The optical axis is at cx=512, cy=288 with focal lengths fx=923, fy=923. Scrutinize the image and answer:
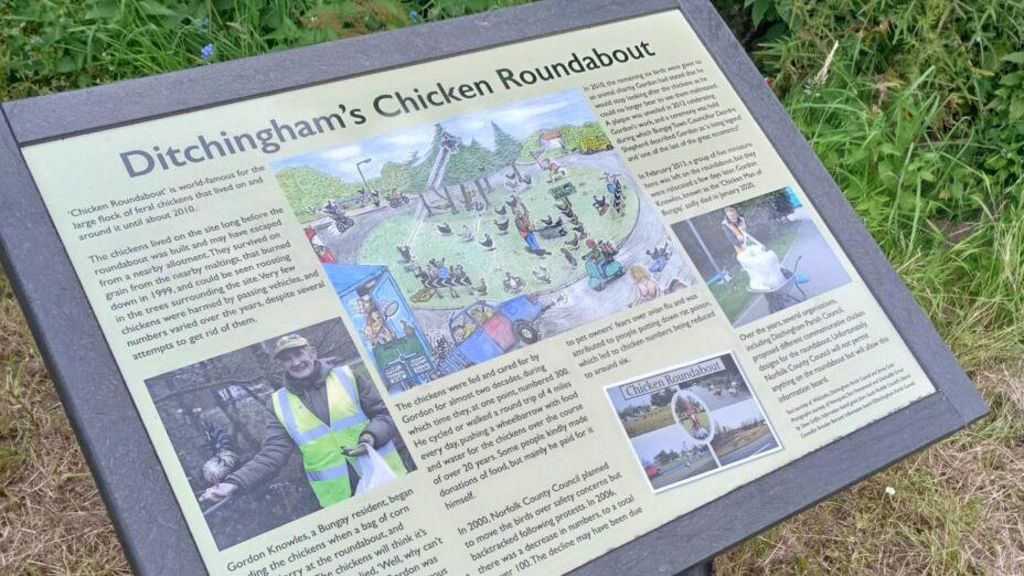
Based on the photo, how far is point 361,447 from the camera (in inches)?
58.1

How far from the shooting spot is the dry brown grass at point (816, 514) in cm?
232

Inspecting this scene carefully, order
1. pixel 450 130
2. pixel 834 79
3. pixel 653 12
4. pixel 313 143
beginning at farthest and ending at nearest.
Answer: pixel 834 79
pixel 653 12
pixel 450 130
pixel 313 143

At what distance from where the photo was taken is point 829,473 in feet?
5.82

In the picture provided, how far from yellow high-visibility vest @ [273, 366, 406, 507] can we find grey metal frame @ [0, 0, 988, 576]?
0.65 ft

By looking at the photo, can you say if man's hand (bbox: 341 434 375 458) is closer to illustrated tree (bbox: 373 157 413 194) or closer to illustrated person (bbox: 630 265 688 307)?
illustrated tree (bbox: 373 157 413 194)

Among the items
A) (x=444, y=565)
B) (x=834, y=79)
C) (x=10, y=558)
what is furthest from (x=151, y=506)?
(x=834, y=79)

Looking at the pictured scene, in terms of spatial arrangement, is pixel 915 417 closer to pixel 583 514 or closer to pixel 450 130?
pixel 583 514

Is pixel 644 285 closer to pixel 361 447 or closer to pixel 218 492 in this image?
pixel 361 447

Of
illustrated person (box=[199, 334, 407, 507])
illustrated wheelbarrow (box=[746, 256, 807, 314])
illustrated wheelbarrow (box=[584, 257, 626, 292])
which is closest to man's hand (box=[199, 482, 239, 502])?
illustrated person (box=[199, 334, 407, 507])

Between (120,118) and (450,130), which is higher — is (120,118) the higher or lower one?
the higher one

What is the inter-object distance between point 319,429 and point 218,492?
0.58 feet

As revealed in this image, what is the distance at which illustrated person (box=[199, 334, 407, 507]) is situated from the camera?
1422mm

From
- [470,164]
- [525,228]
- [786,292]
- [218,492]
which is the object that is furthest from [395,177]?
[786,292]

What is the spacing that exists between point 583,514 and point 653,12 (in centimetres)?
126
